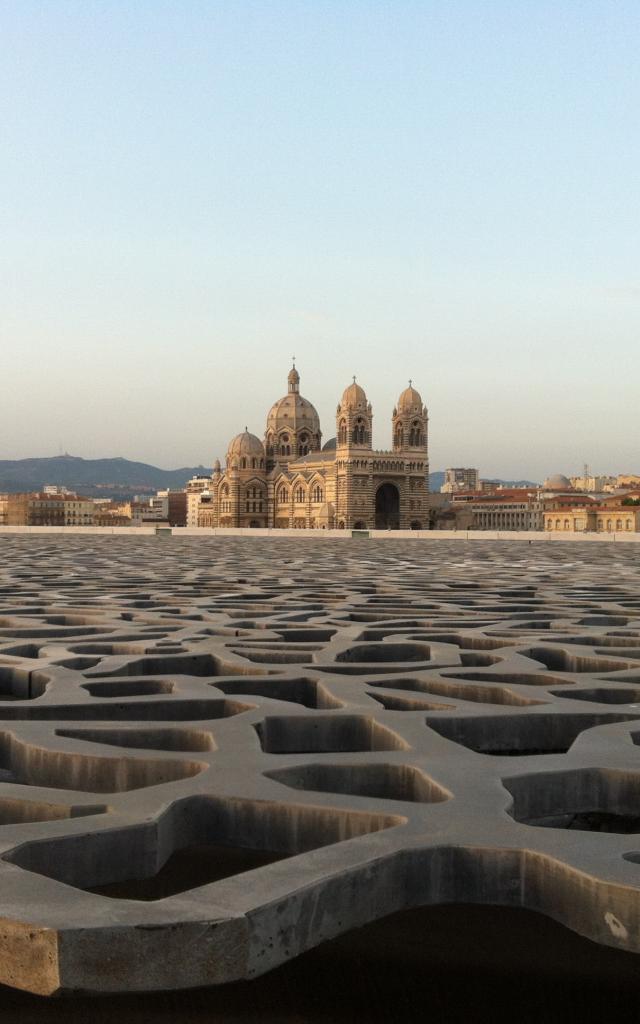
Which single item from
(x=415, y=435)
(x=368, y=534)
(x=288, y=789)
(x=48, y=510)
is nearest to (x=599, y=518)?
(x=415, y=435)

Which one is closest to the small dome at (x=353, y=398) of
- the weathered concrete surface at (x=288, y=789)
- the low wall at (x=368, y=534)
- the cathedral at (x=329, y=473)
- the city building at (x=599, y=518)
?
the cathedral at (x=329, y=473)

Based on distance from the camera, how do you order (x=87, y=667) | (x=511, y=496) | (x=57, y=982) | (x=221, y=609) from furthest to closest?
(x=511, y=496)
(x=221, y=609)
(x=87, y=667)
(x=57, y=982)

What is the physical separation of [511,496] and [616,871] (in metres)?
137

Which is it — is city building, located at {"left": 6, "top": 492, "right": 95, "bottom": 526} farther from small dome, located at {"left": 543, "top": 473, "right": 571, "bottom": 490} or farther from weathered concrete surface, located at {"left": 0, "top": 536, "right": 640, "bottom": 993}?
weathered concrete surface, located at {"left": 0, "top": 536, "right": 640, "bottom": 993}

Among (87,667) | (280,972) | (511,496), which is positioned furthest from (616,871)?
(511,496)

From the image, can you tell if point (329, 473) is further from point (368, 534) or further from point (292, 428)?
point (368, 534)

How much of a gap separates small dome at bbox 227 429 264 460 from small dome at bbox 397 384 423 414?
15.2m

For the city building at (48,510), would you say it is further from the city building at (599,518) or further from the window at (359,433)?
the city building at (599,518)

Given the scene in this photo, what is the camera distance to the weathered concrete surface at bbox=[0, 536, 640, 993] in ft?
9.66

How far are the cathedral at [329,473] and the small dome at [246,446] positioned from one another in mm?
101

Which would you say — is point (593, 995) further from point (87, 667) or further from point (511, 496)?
point (511, 496)

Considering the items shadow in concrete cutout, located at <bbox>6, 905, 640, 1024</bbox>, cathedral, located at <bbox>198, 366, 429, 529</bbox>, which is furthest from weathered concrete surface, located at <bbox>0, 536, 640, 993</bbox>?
cathedral, located at <bbox>198, 366, 429, 529</bbox>

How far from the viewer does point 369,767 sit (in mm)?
4535

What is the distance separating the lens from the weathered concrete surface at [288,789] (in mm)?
2945
